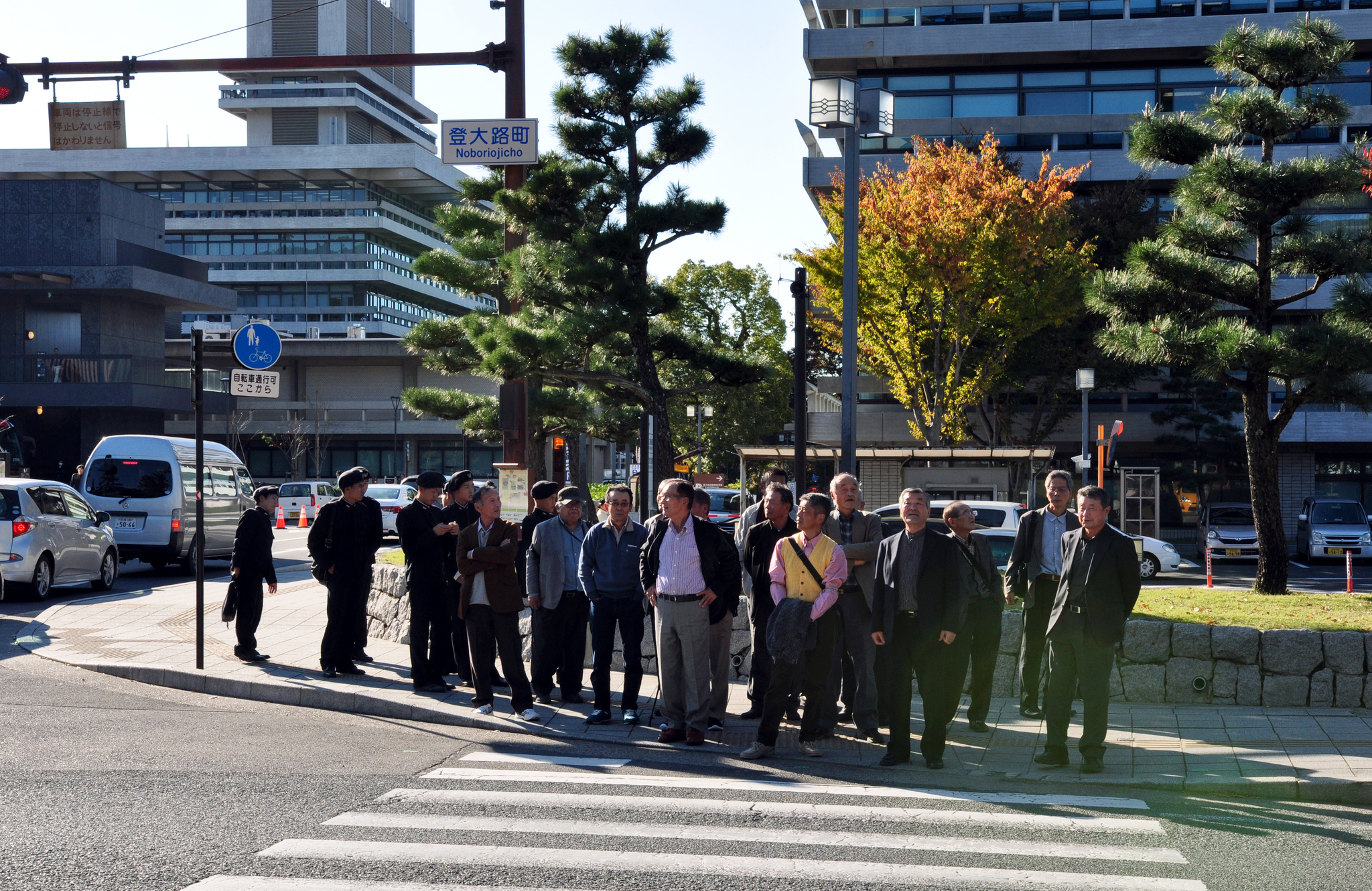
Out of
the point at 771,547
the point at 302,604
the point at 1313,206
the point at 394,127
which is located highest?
the point at 394,127

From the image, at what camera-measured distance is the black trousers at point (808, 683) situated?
25.5ft

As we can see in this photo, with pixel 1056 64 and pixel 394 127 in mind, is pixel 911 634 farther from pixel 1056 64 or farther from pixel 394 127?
pixel 394 127

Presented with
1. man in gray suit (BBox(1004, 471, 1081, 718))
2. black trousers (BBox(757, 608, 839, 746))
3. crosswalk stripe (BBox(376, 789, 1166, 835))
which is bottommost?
crosswalk stripe (BBox(376, 789, 1166, 835))

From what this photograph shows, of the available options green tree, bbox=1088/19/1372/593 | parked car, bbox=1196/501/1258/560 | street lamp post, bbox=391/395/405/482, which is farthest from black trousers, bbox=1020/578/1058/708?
street lamp post, bbox=391/395/405/482

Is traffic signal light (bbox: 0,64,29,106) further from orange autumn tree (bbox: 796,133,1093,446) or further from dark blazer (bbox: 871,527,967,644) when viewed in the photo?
orange autumn tree (bbox: 796,133,1093,446)

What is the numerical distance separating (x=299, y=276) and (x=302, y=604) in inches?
2601

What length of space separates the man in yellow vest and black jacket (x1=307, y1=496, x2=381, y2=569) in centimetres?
421

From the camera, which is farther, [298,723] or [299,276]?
[299,276]

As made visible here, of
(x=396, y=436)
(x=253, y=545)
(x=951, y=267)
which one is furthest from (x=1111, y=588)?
(x=396, y=436)

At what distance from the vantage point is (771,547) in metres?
8.46

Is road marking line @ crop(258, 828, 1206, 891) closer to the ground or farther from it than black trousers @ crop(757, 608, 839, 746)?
closer to the ground

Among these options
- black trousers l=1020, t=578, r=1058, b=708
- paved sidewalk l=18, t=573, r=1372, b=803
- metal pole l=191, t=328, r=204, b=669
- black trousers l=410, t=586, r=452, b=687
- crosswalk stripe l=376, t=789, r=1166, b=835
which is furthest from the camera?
metal pole l=191, t=328, r=204, b=669

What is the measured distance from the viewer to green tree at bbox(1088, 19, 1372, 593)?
12797mm

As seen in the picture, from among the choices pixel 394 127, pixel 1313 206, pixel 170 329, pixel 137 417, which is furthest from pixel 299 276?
pixel 1313 206
